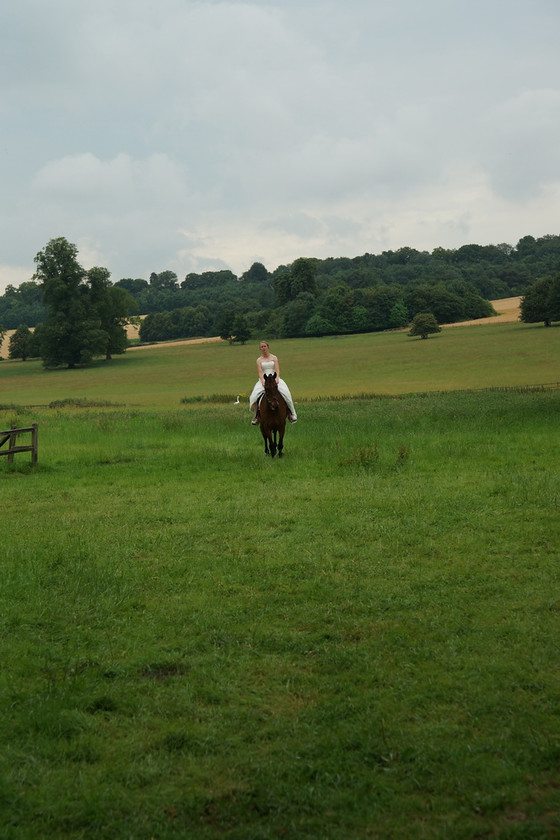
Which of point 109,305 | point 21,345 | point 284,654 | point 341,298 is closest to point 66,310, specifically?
point 109,305

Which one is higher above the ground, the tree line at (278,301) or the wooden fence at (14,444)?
the tree line at (278,301)

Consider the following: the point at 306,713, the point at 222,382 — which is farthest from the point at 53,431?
the point at 222,382

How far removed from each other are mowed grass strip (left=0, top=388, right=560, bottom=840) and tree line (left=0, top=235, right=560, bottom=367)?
82837 mm

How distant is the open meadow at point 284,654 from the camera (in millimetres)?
4305

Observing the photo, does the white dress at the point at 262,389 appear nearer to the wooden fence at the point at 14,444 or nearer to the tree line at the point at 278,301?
the wooden fence at the point at 14,444

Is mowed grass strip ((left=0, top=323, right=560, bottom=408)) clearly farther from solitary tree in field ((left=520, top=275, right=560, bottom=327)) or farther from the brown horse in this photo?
the brown horse

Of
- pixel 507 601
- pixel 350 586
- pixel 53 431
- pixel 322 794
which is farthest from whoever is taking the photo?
pixel 53 431

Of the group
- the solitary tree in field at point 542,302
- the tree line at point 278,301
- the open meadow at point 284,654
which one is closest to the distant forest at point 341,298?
the tree line at point 278,301

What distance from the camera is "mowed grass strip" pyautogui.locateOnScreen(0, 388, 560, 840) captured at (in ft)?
14.1

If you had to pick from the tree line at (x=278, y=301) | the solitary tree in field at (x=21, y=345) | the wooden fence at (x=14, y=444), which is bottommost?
the wooden fence at (x=14, y=444)

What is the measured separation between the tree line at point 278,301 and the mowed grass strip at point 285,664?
82.8 metres

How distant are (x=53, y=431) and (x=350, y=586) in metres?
19.8

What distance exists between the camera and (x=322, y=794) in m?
4.36

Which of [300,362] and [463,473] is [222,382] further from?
[463,473]
